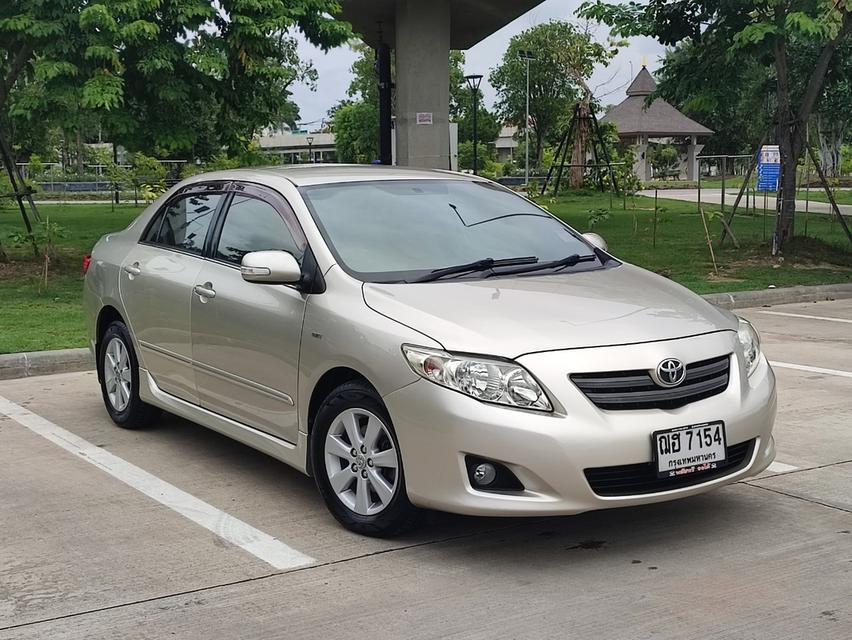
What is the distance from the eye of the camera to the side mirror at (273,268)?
507 centimetres

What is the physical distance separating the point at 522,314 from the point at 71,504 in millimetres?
2503

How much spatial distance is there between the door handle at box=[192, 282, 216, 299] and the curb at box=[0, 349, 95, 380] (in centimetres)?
325

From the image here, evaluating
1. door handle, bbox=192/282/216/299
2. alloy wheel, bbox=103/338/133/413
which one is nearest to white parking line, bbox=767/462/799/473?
door handle, bbox=192/282/216/299

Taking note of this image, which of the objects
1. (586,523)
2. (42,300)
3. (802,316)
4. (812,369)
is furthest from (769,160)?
(586,523)

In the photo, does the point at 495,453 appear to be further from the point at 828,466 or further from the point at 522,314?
the point at 828,466

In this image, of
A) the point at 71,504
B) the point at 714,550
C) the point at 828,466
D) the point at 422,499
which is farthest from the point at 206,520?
the point at 828,466

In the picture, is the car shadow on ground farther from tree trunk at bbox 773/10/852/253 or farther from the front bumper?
tree trunk at bbox 773/10/852/253

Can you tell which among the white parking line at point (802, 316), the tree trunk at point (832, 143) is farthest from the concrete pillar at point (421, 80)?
the tree trunk at point (832, 143)

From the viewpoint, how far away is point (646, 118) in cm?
6825

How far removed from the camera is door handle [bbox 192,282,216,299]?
579 cm

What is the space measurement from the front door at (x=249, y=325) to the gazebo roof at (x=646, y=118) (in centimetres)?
6186

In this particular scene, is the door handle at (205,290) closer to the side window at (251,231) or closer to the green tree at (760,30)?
the side window at (251,231)

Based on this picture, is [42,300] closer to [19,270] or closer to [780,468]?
[19,270]

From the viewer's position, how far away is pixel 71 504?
5395mm
